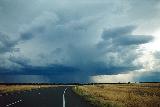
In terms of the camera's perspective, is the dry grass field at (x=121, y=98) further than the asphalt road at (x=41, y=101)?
Yes

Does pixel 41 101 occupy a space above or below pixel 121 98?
above

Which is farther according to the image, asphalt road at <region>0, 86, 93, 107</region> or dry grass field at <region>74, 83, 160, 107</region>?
dry grass field at <region>74, 83, 160, 107</region>

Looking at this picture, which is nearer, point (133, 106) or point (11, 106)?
point (11, 106)

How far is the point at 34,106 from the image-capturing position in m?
19.5

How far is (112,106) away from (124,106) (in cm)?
93

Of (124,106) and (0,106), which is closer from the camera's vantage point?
(0,106)

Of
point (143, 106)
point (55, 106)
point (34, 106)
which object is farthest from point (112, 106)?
point (34, 106)

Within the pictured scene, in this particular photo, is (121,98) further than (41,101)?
Yes

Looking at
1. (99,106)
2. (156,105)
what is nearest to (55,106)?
(99,106)

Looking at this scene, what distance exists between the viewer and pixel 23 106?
19750 mm

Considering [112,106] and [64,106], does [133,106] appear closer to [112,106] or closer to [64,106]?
[112,106]

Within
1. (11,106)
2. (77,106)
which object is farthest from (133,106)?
(11,106)

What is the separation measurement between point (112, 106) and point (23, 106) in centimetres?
620

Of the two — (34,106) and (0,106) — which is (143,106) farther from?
(0,106)
